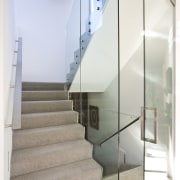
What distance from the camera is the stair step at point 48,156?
1886mm

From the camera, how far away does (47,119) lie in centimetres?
266

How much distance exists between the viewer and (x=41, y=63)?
4164 mm

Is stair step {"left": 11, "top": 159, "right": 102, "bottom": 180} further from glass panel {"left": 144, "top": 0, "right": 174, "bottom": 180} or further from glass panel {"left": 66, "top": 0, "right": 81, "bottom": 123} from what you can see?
glass panel {"left": 66, "top": 0, "right": 81, "bottom": 123}

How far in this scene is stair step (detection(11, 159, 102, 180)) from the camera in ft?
6.07

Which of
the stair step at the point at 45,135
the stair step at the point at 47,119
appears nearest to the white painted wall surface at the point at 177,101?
the stair step at the point at 45,135

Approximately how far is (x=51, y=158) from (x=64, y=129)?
505mm

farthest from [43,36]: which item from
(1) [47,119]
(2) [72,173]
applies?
(2) [72,173]

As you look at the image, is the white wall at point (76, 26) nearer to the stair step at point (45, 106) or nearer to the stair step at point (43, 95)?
the stair step at point (43, 95)

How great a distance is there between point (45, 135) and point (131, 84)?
167 cm

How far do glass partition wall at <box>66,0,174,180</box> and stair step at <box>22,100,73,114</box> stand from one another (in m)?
0.23

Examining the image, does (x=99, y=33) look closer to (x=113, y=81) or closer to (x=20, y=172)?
(x=113, y=81)

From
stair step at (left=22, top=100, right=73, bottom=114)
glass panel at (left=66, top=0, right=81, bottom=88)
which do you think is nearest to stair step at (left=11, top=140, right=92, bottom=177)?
stair step at (left=22, top=100, right=73, bottom=114)

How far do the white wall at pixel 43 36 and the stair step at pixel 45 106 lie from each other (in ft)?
4.34

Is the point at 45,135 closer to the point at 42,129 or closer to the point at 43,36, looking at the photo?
the point at 42,129
